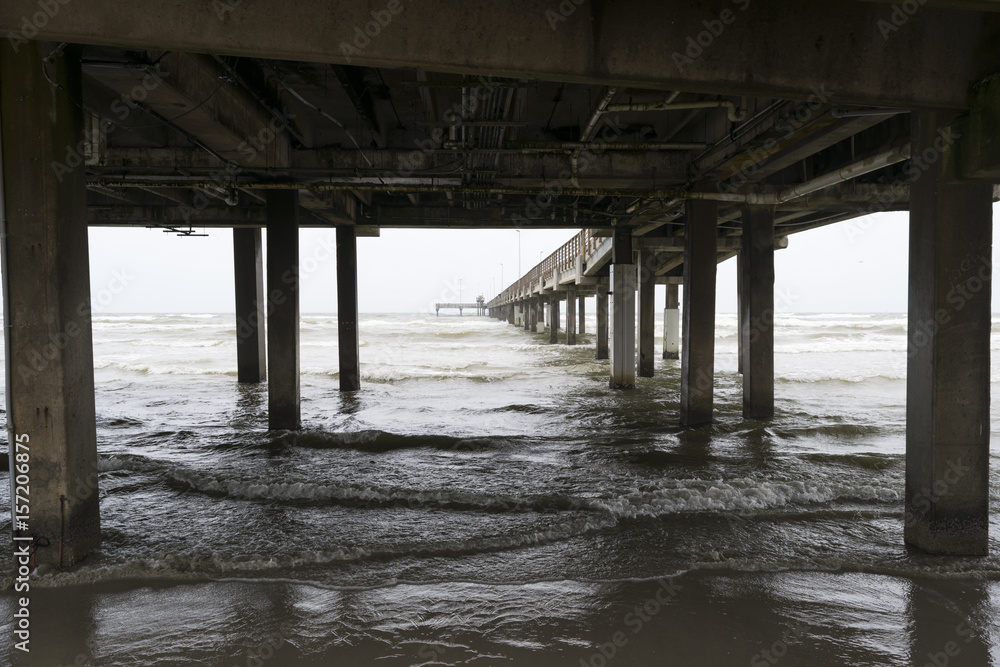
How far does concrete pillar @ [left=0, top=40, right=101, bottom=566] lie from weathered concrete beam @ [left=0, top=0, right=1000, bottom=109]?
0.73 metres

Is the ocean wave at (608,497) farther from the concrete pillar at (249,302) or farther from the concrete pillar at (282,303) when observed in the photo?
the concrete pillar at (249,302)

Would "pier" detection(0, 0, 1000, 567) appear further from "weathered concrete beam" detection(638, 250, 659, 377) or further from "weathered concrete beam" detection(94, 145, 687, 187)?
"weathered concrete beam" detection(638, 250, 659, 377)

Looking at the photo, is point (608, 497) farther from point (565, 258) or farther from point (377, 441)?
point (565, 258)

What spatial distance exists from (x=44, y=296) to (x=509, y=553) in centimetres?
411

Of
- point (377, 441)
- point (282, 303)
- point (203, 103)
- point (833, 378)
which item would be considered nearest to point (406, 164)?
point (282, 303)

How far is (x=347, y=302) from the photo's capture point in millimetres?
15031

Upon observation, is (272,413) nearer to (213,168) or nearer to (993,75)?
(213,168)

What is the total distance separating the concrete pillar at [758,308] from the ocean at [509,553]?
0.60 meters

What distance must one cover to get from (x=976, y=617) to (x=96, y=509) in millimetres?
6565

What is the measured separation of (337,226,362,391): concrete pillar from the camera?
14969mm

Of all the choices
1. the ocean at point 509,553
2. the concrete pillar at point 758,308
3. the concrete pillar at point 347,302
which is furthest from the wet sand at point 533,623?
the concrete pillar at point 347,302

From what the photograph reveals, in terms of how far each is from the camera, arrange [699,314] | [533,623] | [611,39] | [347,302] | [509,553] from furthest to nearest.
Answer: [347,302], [699,314], [509,553], [611,39], [533,623]

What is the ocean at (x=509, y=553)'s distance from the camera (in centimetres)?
349

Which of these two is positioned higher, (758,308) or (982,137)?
(982,137)
